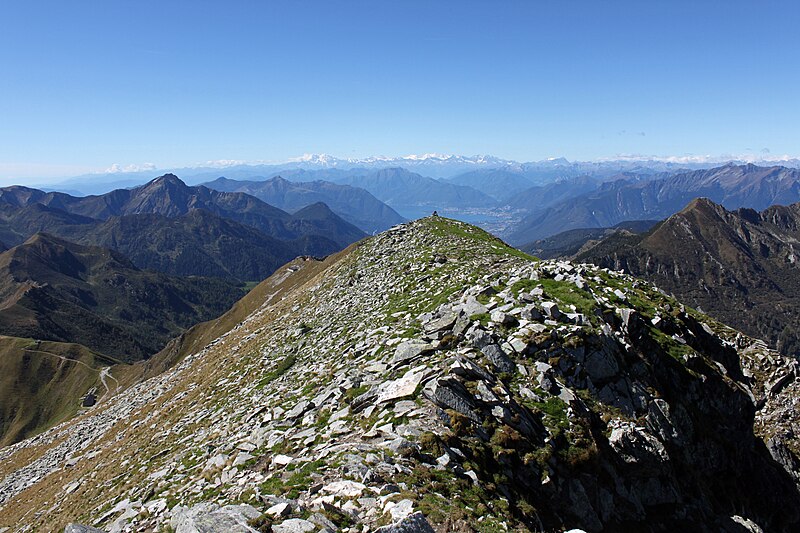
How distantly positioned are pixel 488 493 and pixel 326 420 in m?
7.25

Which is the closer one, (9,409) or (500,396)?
(500,396)

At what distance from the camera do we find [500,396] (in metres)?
15.7

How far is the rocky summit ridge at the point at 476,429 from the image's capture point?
11.8 m

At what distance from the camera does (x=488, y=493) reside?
12.0 m

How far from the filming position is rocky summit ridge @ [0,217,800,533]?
11797mm

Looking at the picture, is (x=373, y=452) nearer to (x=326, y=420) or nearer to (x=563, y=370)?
(x=326, y=420)

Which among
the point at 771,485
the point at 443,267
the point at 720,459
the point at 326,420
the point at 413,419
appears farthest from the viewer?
the point at 443,267

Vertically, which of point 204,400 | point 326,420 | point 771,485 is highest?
point 326,420

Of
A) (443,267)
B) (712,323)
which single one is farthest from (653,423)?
(712,323)

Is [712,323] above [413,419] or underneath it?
underneath

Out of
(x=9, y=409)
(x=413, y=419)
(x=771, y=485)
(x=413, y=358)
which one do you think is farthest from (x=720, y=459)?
(x=9, y=409)

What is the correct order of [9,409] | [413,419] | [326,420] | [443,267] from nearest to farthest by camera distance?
[413,419], [326,420], [443,267], [9,409]

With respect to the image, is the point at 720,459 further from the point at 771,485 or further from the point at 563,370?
the point at 563,370

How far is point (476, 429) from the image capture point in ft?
46.0
